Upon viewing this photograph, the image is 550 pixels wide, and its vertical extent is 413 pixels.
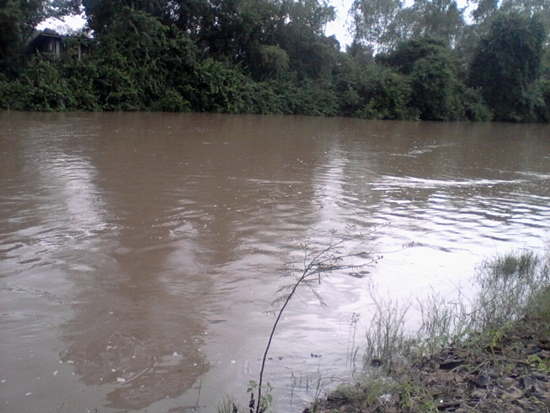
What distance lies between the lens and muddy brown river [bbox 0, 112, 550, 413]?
12.3ft

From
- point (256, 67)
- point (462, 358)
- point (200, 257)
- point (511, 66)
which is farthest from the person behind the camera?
point (511, 66)

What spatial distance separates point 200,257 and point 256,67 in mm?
31480

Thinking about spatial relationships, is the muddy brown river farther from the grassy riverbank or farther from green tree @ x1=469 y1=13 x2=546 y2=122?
green tree @ x1=469 y1=13 x2=546 y2=122

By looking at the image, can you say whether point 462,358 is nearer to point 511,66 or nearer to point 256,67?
point 256,67

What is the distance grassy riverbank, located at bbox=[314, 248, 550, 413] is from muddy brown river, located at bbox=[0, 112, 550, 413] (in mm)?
296

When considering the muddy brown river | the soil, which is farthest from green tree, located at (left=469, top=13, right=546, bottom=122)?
the soil

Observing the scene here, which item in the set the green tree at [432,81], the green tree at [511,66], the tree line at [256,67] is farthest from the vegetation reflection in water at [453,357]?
the green tree at [511,66]

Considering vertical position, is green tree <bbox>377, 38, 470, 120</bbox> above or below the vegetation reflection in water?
above

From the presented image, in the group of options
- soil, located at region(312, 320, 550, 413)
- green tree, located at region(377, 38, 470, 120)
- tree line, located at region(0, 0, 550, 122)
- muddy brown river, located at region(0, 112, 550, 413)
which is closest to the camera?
soil, located at region(312, 320, 550, 413)

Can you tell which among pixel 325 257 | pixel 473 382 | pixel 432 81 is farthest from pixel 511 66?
pixel 473 382

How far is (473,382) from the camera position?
3.41 metres

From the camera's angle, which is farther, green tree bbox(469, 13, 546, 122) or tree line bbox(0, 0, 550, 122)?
green tree bbox(469, 13, 546, 122)

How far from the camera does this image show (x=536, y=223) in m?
8.59

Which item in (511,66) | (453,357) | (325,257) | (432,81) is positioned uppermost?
(511,66)
